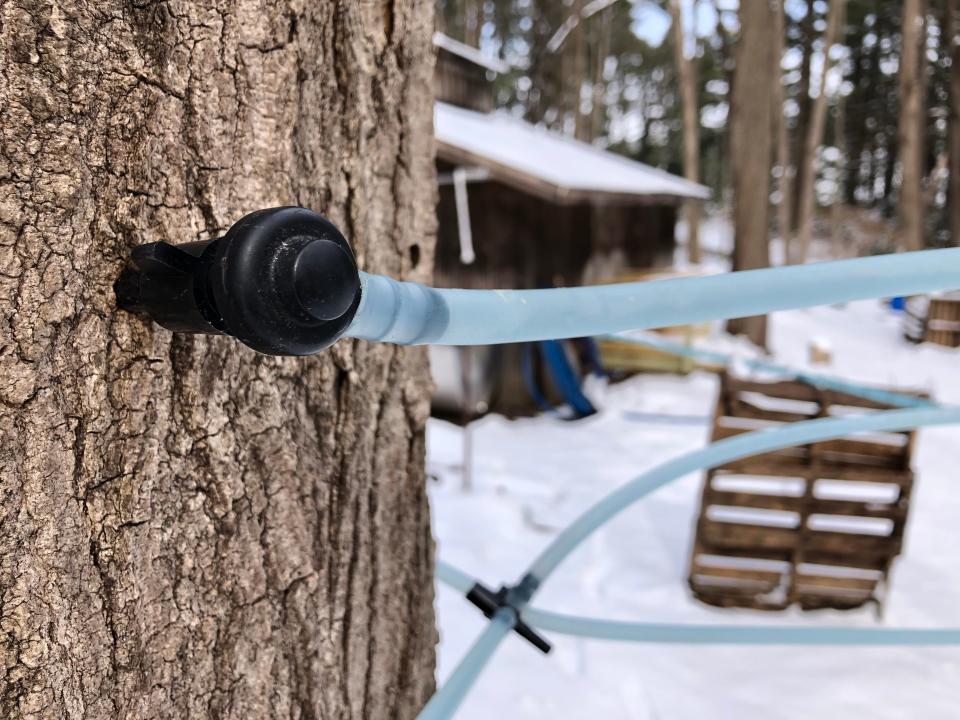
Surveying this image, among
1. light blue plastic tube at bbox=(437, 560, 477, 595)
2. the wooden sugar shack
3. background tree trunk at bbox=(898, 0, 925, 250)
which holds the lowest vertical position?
light blue plastic tube at bbox=(437, 560, 477, 595)

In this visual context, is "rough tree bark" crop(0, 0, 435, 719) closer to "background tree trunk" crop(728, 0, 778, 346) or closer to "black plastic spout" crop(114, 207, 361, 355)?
"black plastic spout" crop(114, 207, 361, 355)

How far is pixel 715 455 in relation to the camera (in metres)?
1.18

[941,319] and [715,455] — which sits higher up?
[941,319]

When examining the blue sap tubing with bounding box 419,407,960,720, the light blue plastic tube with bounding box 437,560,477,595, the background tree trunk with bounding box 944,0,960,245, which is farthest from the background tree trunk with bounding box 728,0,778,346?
the light blue plastic tube with bounding box 437,560,477,595

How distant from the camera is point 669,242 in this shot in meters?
13.9

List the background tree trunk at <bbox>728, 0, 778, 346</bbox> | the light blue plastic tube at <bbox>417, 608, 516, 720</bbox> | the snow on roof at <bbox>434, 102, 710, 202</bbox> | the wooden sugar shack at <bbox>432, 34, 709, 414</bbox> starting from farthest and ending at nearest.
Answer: the background tree trunk at <bbox>728, 0, 778, 346</bbox> < the wooden sugar shack at <bbox>432, 34, 709, 414</bbox> < the snow on roof at <bbox>434, 102, 710, 202</bbox> < the light blue plastic tube at <bbox>417, 608, 516, 720</bbox>

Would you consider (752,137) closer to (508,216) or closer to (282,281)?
(508,216)

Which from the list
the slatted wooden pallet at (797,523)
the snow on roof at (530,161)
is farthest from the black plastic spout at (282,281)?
the snow on roof at (530,161)

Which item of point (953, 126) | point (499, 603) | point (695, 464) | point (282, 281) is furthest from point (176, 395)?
point (953, 126)

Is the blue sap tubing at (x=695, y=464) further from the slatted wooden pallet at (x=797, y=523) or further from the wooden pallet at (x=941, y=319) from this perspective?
the wooden pallet at (x=941, y=319)

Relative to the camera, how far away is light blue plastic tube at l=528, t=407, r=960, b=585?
3.59 feet

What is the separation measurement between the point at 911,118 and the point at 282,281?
14.6m

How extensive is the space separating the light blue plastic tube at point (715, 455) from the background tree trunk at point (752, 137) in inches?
398

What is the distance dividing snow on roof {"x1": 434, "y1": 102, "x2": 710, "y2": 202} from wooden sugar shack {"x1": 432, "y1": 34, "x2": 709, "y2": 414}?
0.02 m
